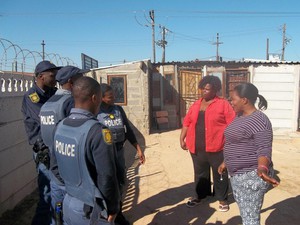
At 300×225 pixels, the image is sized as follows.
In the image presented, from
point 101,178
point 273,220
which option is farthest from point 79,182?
point 273,220

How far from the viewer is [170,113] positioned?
480 inches

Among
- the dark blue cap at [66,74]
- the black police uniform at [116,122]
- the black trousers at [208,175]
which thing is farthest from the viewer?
the black trousers at [208,175]

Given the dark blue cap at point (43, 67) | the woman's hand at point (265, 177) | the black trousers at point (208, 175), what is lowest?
the black trousers at point (208, 175)

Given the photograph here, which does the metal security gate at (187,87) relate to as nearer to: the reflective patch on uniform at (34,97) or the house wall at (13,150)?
the house wall at (13,150)

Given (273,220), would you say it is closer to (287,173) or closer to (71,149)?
(287,173)

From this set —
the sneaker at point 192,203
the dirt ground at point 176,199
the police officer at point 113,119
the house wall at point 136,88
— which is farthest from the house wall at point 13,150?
the house wall at point 136,88

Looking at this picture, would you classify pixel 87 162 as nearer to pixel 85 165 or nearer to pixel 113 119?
pixel 85 165

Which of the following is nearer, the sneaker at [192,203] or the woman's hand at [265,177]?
the woman's hand at [265,177]

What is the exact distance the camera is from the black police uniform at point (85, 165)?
5.75ft

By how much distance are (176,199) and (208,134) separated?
4.24ft

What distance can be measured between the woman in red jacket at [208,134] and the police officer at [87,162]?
2.23 m

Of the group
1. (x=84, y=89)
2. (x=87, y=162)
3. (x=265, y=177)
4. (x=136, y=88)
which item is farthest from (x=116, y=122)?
(x=136, y=88)

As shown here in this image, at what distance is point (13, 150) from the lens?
402 centimetres

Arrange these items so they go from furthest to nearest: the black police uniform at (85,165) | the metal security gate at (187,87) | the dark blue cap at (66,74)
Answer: the metal security gate at (187,87) < the dark blue cap at (66,74) < the black police uniform at (85,165)
